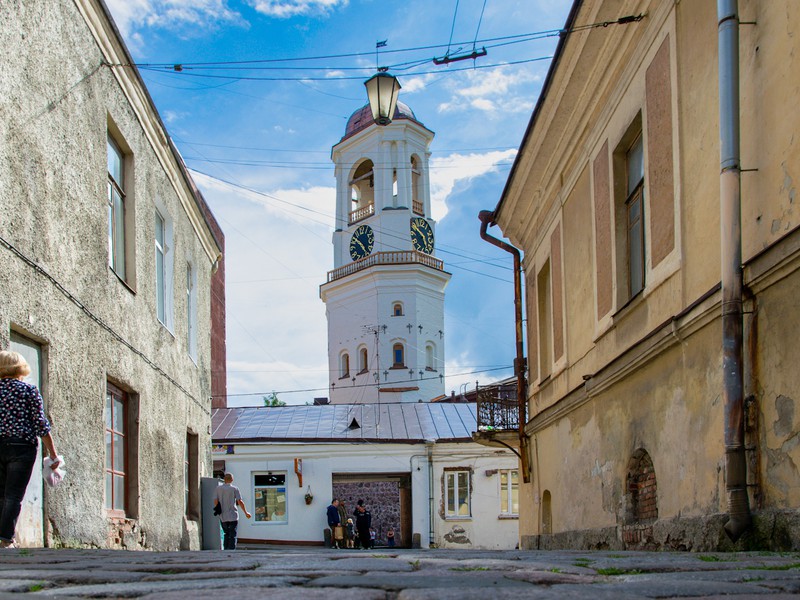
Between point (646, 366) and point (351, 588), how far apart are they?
6120 mm

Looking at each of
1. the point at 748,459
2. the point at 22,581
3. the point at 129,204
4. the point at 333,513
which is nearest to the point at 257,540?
the point at 333,513

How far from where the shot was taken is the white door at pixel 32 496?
7.79 m

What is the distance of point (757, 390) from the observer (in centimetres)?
646

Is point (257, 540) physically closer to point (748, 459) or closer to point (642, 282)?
point (642, 282)

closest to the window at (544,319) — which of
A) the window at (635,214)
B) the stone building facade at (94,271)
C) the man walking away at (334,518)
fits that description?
the window at (635,214)

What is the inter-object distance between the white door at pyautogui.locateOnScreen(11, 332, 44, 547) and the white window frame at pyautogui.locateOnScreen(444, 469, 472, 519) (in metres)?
22.1

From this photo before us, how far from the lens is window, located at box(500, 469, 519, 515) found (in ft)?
97.1

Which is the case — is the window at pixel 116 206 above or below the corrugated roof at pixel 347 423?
above

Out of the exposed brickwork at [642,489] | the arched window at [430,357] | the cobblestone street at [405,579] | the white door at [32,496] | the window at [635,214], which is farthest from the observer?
the arched window at [430,357]

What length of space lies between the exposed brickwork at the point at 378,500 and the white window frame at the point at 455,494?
8.22 ft

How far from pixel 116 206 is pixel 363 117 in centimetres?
4346

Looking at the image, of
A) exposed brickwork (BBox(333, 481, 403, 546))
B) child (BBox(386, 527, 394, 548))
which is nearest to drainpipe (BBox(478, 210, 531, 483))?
child (BBox(386, 527, 394, 548))

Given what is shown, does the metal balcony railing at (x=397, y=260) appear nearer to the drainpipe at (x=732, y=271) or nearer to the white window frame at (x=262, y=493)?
the white window frame at (x=262, y=493)

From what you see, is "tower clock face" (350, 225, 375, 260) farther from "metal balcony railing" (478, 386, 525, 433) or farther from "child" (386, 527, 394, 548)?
"metal balcony railing" (478, 386, 525, 433)
